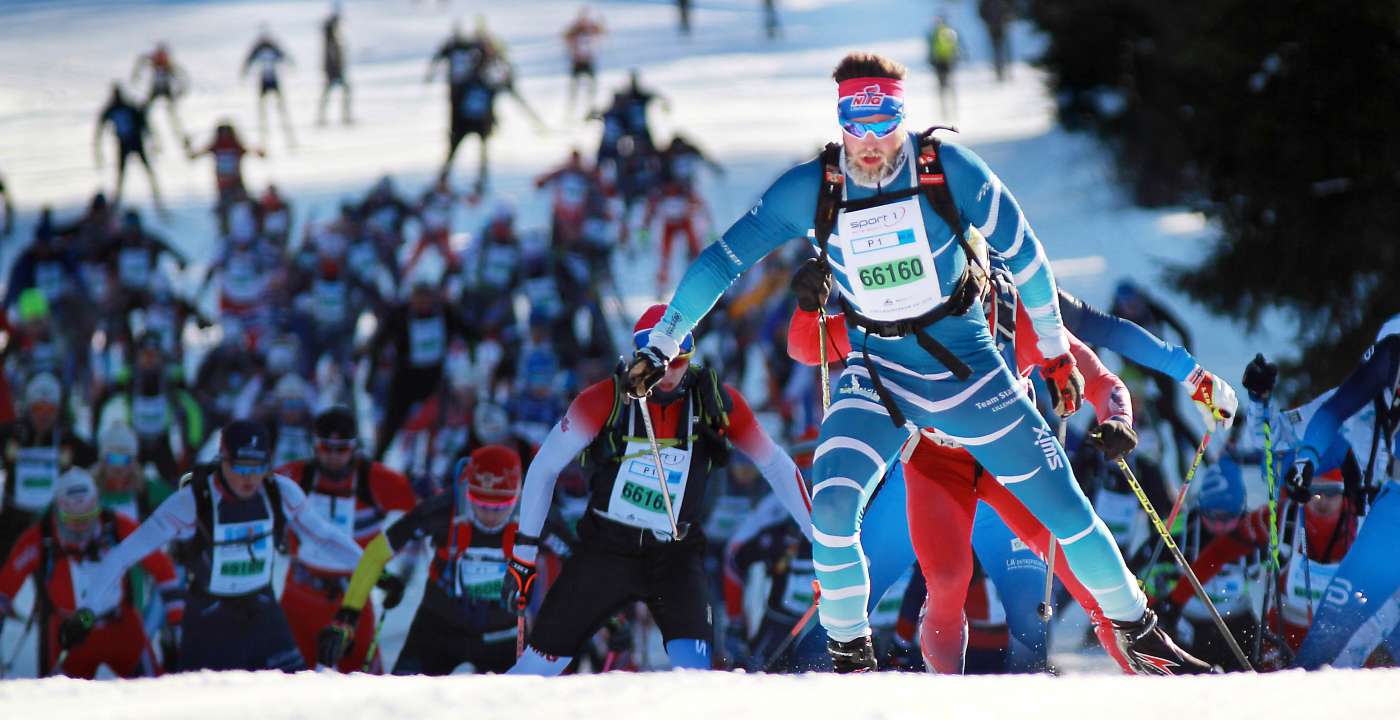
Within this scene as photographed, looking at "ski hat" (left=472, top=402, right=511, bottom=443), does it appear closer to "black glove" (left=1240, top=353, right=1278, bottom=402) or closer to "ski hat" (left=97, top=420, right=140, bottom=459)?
"ski hat" (left=97, top=420, right=140, bottom=459)

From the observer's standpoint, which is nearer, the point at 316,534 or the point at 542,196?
the point at 316,534

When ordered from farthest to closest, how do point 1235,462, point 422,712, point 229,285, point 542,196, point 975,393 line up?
point 542,196
point 229,285
point 1235,462
point 975,393
point 422,712

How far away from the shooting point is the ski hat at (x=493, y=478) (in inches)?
291

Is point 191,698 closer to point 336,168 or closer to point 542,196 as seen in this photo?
point 542,196

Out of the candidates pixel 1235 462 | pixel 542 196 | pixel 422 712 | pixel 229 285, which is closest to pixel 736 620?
pixel 1235 462

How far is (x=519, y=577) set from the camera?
641 cm

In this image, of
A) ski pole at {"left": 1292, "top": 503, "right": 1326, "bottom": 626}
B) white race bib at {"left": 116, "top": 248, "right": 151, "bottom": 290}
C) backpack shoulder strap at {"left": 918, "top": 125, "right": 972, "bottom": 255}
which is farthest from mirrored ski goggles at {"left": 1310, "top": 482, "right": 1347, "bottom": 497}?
white race bib at {"left": 116, "top": 248, "right": 151, "bottom": 290}

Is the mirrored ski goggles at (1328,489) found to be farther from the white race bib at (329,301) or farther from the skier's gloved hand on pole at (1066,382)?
the white race bib at (329,301)

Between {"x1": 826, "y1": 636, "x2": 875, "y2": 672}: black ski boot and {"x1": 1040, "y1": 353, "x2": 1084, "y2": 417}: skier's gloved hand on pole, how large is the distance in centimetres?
100

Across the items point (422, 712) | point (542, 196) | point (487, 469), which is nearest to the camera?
point (422, 712)

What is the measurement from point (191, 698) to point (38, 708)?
1.43ft

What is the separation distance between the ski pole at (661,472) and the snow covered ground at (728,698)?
1.27 m

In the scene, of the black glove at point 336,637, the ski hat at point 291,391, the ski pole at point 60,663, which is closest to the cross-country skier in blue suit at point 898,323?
the black glove at point 336,637

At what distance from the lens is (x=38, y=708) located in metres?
4.80
